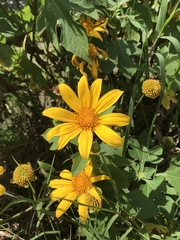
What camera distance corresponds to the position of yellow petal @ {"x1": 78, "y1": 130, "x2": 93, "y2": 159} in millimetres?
856

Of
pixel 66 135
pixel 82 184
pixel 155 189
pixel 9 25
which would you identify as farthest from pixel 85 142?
pixel 9 25

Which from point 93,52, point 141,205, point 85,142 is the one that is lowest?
point 141,205

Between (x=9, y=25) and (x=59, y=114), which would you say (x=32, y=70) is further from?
(x=59, y=114)

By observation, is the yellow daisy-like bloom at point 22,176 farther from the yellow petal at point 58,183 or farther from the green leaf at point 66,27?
the green leaf at point 66,27

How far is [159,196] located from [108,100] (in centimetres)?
31

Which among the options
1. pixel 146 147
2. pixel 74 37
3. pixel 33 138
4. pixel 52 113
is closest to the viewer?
pixel 52 113

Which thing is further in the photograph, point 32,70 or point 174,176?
point 32,70

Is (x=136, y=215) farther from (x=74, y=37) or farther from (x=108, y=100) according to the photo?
(x=74, y=37)

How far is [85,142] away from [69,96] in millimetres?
121

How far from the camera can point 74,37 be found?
1.02 metres

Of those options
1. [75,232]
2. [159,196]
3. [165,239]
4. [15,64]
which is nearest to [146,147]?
[159,196]

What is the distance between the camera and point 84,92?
940 millimetres

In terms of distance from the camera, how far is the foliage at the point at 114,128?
1.01m

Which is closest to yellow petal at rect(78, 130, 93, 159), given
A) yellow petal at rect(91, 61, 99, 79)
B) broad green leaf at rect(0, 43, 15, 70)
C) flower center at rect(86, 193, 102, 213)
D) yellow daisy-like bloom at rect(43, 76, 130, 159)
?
yellow daisy-like bloom at rect(43, 76, 130, 159)
